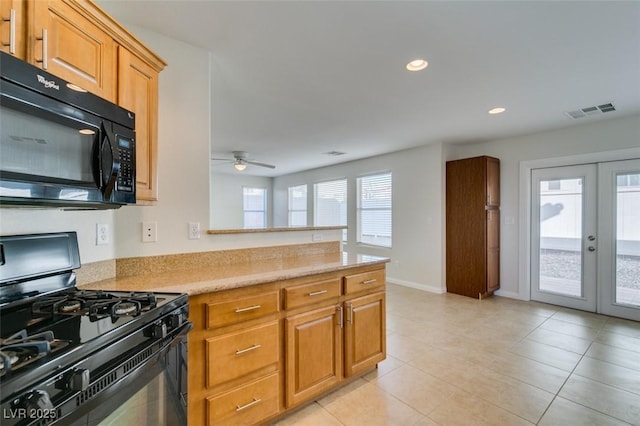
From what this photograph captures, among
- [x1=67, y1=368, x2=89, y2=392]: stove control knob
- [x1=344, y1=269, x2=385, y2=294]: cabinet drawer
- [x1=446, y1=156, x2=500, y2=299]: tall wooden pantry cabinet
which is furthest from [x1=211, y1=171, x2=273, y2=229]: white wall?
[x1=67, y1=368, x2=89, y2=392]: stove control knob

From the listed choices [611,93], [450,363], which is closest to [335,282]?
[450,363]

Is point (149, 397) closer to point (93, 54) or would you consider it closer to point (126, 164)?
point (126, 164)

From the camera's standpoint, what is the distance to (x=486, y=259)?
4.30m

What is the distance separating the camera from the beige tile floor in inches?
73.5

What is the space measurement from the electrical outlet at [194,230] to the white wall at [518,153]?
4.32 metres

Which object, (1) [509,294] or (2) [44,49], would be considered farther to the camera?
(1) [509,294]

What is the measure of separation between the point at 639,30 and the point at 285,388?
125 inches

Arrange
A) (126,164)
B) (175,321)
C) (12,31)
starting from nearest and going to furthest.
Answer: (12,31)
(175,321)
(126,164)

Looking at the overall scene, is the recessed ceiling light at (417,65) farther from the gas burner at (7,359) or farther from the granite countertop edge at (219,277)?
the gas burner at (7,359)

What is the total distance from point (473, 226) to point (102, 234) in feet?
14.8

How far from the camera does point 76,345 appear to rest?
83 cm

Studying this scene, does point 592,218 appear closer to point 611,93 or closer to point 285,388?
point 611,93

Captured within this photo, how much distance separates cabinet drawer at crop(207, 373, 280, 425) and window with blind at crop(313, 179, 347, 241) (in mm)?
5190

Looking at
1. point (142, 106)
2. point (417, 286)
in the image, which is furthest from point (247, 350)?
point (417, 286)
